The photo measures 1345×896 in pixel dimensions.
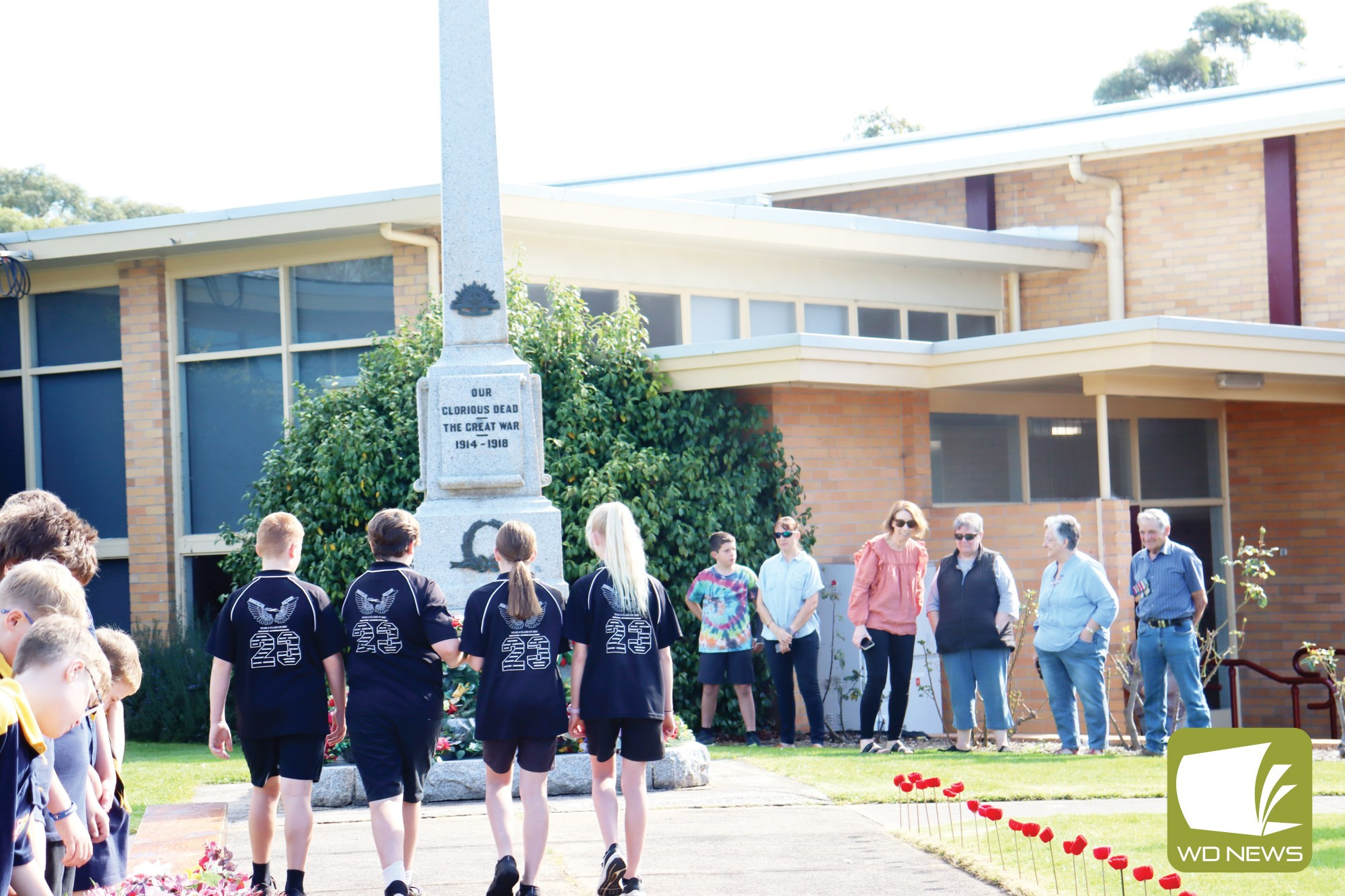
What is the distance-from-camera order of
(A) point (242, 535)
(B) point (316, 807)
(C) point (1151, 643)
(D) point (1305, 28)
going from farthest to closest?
1. (D) point (1305, 28)
2. (A) point (242, 535)
3. (C) point (1151, 643)
4. (B) point (316, 807)

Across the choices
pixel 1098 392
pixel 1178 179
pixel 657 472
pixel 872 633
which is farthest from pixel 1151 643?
pixel 1178 179

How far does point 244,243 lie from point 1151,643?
837cm

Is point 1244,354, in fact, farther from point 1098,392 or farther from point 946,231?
point 946,231

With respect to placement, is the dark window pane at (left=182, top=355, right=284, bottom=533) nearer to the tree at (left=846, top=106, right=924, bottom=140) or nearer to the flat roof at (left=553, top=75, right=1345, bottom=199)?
the flat roof at (left=553, top=75, right=1345, bottom=199)

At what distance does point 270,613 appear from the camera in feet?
20.1

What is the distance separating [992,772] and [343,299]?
287 inches

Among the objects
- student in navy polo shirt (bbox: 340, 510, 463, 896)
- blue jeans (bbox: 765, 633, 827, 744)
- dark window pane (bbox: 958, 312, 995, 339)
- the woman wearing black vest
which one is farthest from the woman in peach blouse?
dark window pane (bbox: 958, 312, 995, 339)

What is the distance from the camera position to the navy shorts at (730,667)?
1146 cm

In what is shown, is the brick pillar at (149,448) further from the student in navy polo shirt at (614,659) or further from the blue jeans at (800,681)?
the student in navy polo shirt at (614,659)

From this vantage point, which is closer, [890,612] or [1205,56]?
[890,612]

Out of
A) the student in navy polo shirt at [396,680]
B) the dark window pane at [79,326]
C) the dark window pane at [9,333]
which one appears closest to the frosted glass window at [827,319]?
the dark window pane at [79,326]

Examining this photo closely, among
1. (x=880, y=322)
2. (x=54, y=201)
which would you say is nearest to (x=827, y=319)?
(x=880, y=322)

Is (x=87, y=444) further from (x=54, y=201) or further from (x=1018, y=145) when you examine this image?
(x=54, y=201)

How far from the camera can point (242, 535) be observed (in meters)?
13.2
